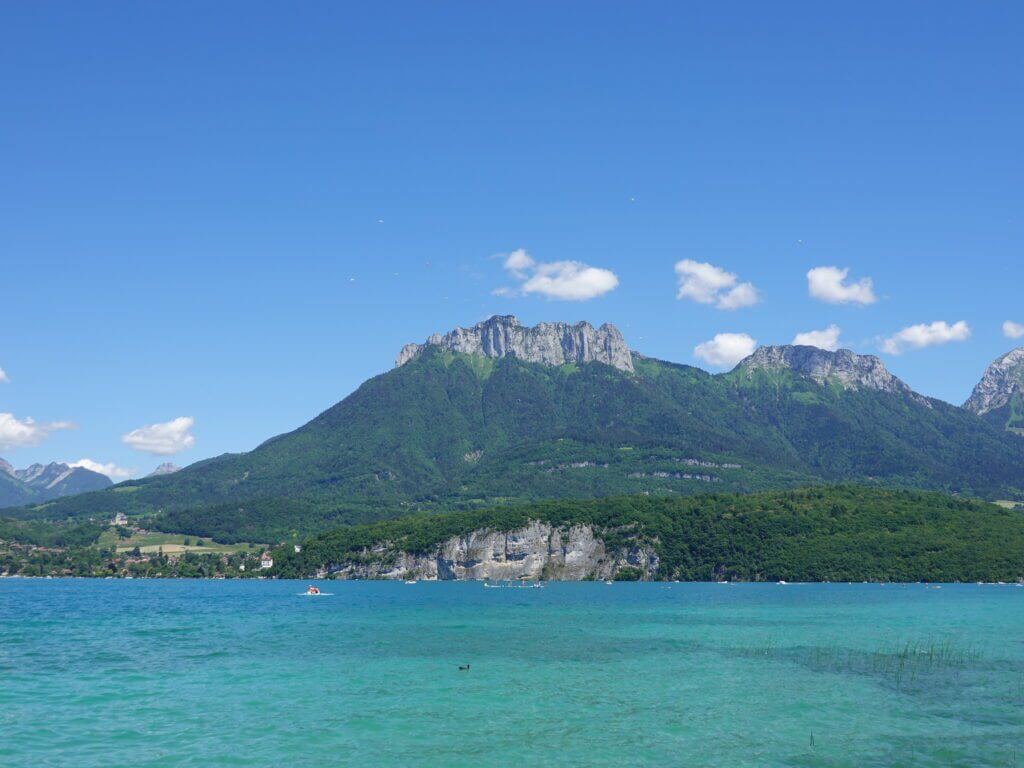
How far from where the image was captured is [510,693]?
154ft

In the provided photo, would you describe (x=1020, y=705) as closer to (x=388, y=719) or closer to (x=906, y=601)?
(x=388, y=719)

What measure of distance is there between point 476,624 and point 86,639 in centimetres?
3871

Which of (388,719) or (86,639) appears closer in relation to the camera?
(388,719)

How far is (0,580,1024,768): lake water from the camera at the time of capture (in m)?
34.1

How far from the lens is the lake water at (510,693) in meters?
34.1

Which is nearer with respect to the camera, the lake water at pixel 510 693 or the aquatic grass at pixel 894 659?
the lake water at pixel 510 693

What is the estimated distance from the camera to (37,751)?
3325 cm

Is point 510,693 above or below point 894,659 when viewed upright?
above

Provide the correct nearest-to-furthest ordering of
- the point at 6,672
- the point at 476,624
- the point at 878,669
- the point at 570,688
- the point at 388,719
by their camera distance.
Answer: the point at 388,719
the point at 570,688
the point at 6,672
the point at 878,669
the point at 476,624

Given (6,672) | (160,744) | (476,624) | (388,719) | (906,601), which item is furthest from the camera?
(906,601)

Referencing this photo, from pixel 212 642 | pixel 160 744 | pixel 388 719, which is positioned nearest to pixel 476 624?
pixel 212 642

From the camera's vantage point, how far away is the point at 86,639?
73125 mm

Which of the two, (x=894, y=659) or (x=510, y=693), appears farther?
(x=894, y=659)

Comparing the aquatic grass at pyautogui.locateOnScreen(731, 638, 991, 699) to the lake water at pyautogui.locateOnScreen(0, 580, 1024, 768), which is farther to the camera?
the aquatic grass at pyautogui.locateOnScreen(731, 638, 991, 699)
